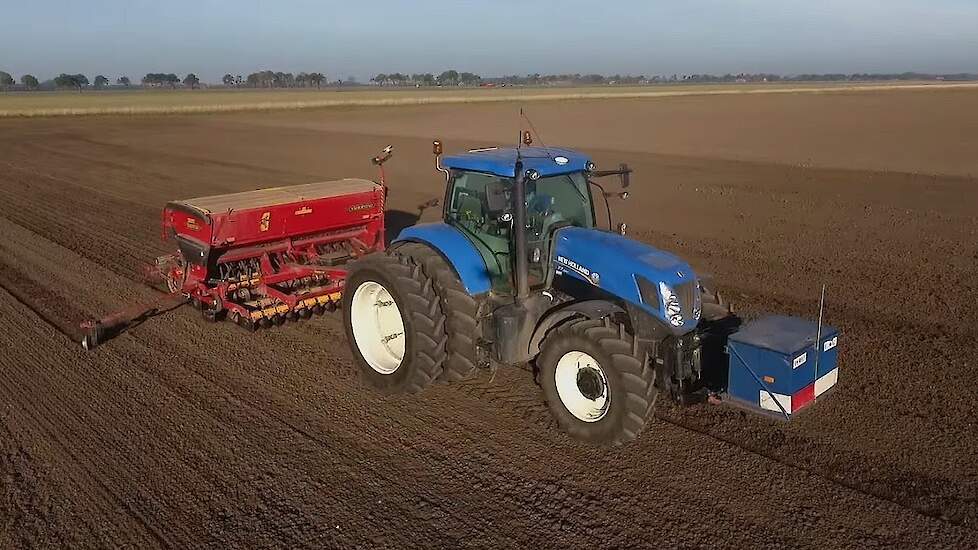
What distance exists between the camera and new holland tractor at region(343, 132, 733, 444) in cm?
531

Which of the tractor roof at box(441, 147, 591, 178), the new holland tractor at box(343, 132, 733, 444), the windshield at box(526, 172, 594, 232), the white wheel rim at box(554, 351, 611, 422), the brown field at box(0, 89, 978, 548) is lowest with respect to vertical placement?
the brown field at box(0, 89, 978, 548)

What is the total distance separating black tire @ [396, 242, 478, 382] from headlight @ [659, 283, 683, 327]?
1.53 metres

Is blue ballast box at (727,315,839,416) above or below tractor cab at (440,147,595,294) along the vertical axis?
below

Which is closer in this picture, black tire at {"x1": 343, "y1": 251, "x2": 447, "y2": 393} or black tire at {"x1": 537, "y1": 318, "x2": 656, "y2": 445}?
black tire at {"x1": 537, "y1": 318, "x2": 656, "y2": 445}

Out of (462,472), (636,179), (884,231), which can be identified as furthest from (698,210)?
(462,472)

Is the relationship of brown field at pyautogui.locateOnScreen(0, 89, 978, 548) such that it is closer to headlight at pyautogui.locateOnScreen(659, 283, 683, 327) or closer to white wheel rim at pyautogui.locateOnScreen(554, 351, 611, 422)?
white wheel rim at pyautogui.locateOnScreen(554, 351, 611, 422)

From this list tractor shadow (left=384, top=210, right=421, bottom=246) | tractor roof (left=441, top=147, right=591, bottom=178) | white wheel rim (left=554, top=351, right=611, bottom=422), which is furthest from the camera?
tractor shadow (left=384, top=210, right=421, bottom=246)

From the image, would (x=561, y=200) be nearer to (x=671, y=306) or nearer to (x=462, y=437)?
(x=671, y=306)

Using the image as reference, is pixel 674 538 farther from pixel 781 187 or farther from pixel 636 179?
pixel 636 179

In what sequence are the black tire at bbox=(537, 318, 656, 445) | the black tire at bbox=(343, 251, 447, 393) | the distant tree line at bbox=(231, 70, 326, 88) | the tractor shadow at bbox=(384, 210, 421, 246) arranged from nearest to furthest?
1. the black tire at bbox=(537, 318, 656, 445)
2. the black tire at bbox=(343, 251, 447, 393)
3. the tractor shadow at bbox=(384, 210, 421, 246)
4. the distant tree line at bbox=(231, 70, 326, 88)

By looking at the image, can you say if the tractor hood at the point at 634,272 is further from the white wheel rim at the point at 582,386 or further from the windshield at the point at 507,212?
the white wheel rim at the point at 582,386

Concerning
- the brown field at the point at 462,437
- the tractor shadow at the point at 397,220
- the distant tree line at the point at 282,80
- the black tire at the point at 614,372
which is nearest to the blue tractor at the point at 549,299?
the black tire at the point at 614,372

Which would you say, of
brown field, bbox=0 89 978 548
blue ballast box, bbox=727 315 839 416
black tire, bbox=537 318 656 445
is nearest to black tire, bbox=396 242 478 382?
brown field, bbox=0 89 978 548

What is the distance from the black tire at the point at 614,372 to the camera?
507 cm
